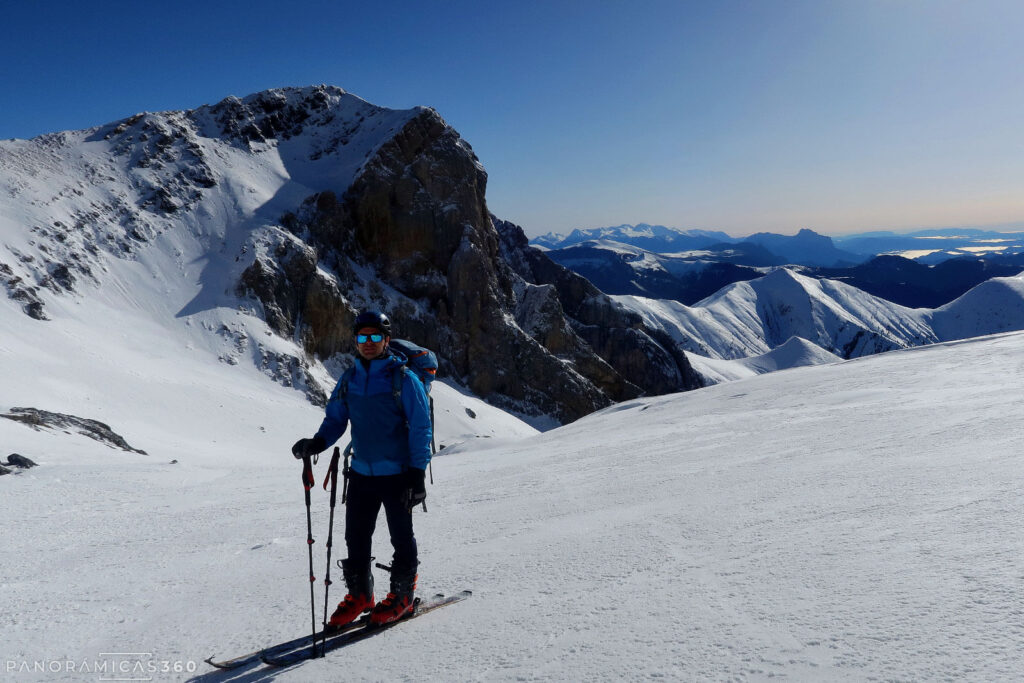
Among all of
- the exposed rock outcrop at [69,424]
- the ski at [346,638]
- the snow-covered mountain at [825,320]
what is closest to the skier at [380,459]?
the ski at [346,638]

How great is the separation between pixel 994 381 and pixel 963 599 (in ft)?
35.4

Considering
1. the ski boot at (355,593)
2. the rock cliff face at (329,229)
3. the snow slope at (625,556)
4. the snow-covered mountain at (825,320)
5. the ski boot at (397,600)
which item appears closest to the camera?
the snow slope at (625,556)

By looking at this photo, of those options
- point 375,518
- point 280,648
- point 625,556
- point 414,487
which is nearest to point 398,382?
point 414,487

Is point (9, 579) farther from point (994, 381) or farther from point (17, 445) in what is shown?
point (994, 381)

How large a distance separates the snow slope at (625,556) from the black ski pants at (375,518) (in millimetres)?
599

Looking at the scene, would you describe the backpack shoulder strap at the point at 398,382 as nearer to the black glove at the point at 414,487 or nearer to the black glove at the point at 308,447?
the black glove at the point at 414,487

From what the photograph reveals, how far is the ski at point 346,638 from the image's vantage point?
3.93m

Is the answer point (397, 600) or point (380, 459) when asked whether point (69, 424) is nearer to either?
point (380, 459)

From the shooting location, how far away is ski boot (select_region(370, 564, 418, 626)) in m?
4.40

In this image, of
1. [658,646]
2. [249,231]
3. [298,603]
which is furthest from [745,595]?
[249,231]

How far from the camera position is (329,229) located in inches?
2018

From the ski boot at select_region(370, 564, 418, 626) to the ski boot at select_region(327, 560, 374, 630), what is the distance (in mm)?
A: 167

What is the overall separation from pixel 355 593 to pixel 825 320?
207450mm

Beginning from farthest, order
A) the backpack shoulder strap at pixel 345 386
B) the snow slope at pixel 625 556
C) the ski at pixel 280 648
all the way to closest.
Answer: the backpack shoulder strap at pixel 345 386 < the ski at pixel 280 648 < the snow slope at pixel 625 556
